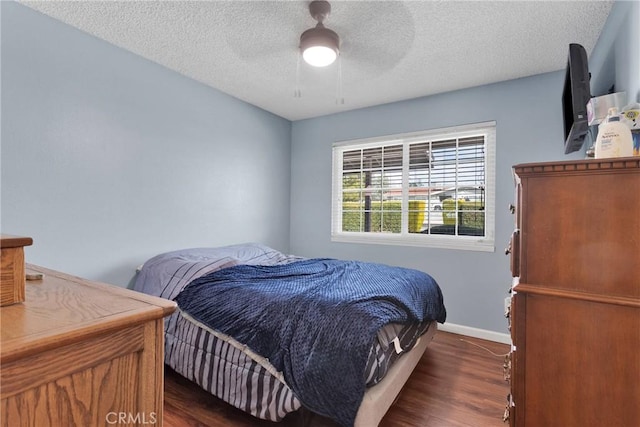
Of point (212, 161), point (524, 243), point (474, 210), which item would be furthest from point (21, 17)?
point (474, 210)

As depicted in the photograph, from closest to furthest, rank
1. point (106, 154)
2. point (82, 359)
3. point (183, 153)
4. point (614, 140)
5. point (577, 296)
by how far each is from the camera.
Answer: point (82, 359)
point (577, 296)
point (614, 140)
point (106, 154)
point (183, 153)

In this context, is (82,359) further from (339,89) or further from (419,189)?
(419,189)

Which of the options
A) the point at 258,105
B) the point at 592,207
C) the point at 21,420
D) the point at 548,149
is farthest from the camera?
the point at 258,105

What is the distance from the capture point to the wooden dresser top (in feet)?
1.50

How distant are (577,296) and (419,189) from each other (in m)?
2.48

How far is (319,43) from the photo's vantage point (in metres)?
2.05

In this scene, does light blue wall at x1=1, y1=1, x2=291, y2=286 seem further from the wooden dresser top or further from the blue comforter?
the wooden dresser top

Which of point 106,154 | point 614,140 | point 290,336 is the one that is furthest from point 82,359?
point 106,154

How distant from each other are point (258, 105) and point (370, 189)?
1.71 metres

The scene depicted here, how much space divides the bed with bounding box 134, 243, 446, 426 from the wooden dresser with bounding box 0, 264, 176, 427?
1.02 metres

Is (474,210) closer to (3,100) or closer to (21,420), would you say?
(21,420)

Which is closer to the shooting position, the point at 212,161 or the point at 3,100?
the point at 3,100

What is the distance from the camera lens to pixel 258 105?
12.2ft

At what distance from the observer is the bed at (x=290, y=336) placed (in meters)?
1.48
